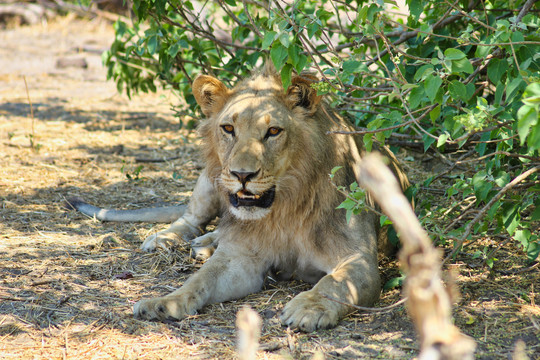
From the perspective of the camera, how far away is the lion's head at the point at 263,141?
3.50 metres

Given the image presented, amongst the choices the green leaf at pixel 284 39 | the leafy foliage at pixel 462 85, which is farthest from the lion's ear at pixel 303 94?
the green leaf at pixel 284 39

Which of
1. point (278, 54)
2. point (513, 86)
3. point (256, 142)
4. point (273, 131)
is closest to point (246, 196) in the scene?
point (256, 142)

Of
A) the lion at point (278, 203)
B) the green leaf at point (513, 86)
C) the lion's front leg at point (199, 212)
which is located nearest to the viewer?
the green leaf at point (513, 86)

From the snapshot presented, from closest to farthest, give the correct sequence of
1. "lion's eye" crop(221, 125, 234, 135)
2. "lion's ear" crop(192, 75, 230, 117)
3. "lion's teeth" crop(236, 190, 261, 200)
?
"lion's teeth" crop(236, 190, 261, 200) < "lion's eye" crop(221, 125, 234, 135) < "lion's ear" crop(192, 75, 230, 117)

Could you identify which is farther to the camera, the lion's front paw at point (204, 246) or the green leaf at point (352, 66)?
the lion's front paw at point (204, 246)

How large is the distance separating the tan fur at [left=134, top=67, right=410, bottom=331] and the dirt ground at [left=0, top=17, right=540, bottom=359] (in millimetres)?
136

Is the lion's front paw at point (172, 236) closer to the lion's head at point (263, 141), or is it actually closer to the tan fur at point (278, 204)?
the tan fur at point (278, 204)

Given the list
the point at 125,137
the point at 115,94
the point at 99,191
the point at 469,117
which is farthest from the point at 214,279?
the point at 115,94

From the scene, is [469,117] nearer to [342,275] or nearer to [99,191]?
[342,275]

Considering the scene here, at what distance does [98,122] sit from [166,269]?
186 inches

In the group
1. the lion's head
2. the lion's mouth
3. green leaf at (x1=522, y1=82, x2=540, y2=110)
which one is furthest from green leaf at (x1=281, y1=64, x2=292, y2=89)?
green leaf at (x1=522, y1=82, x2=540, y2=110)

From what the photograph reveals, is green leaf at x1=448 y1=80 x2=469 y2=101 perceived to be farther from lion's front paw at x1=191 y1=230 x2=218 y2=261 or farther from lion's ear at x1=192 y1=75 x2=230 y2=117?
lion's front paw at x1=191 y1=230 x2=218 y2=261

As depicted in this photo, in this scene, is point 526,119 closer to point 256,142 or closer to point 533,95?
point 533,95

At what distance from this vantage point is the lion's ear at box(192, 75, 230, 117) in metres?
3.98
